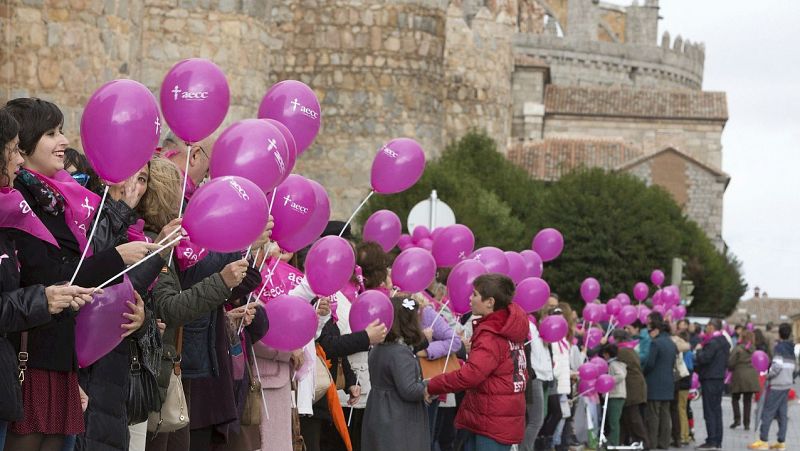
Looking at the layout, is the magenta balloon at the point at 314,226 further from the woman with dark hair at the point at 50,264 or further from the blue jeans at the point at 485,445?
the woman with dark hair at the point at 50,264

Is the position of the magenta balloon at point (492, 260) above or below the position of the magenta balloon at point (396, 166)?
below

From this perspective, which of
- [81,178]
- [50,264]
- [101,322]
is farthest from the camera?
[81,178]

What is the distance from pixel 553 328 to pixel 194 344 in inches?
272

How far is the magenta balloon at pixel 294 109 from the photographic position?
8.91 metres

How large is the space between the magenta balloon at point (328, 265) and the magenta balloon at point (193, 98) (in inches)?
77.2

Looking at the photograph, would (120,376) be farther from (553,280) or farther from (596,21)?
(596,21)

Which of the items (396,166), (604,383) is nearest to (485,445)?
(396,166)

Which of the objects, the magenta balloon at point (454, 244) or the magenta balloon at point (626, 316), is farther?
the magenta balloon at point (626, 316)

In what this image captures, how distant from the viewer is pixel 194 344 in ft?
25.0

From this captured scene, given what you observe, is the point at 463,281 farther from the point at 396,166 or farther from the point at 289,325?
the point at 289,325

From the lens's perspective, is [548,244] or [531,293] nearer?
[531,293]

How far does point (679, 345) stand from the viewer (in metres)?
21.7

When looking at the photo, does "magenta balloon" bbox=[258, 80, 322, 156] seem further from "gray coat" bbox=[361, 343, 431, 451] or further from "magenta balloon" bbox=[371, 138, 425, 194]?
"magenta balloon" bbox=[371, 138, 425, 194]

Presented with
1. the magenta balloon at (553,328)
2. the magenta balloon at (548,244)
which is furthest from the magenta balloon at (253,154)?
the magenta balloon at (548,244)
